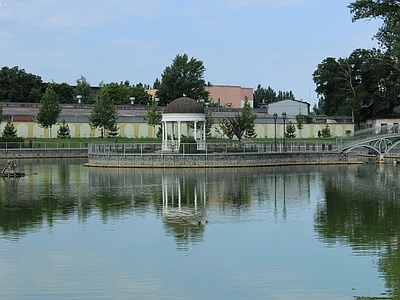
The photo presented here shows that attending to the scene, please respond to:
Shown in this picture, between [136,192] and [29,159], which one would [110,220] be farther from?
[29,159]

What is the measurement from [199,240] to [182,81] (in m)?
83.1

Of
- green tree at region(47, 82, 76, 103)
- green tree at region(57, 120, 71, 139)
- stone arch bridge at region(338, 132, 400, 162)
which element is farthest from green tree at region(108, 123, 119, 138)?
green tree at region(47, 82, 76, 103)

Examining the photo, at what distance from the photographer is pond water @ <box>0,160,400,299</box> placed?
627 inches

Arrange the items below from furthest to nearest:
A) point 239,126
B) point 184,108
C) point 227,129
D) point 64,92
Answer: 1. point 64,92
2. point 227,129
3. point 239,126
4. point 184,108


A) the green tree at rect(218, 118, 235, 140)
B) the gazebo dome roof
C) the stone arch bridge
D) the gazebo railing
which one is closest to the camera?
the gazebo railing

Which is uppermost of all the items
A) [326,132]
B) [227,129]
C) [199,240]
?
[227,129]

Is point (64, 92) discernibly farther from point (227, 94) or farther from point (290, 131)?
point (290, 131)

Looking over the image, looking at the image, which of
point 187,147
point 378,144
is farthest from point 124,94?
point 187,147

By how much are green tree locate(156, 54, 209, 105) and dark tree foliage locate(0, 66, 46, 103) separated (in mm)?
17967

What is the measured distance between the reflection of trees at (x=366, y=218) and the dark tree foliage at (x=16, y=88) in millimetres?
59184

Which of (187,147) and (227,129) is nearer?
(187,147)

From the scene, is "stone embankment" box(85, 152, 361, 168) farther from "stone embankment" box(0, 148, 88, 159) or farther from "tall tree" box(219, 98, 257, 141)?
"tall tree" box(219, 98, 257, 141)

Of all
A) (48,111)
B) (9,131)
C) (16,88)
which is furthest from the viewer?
(16,88)

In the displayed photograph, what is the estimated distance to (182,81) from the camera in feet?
339
